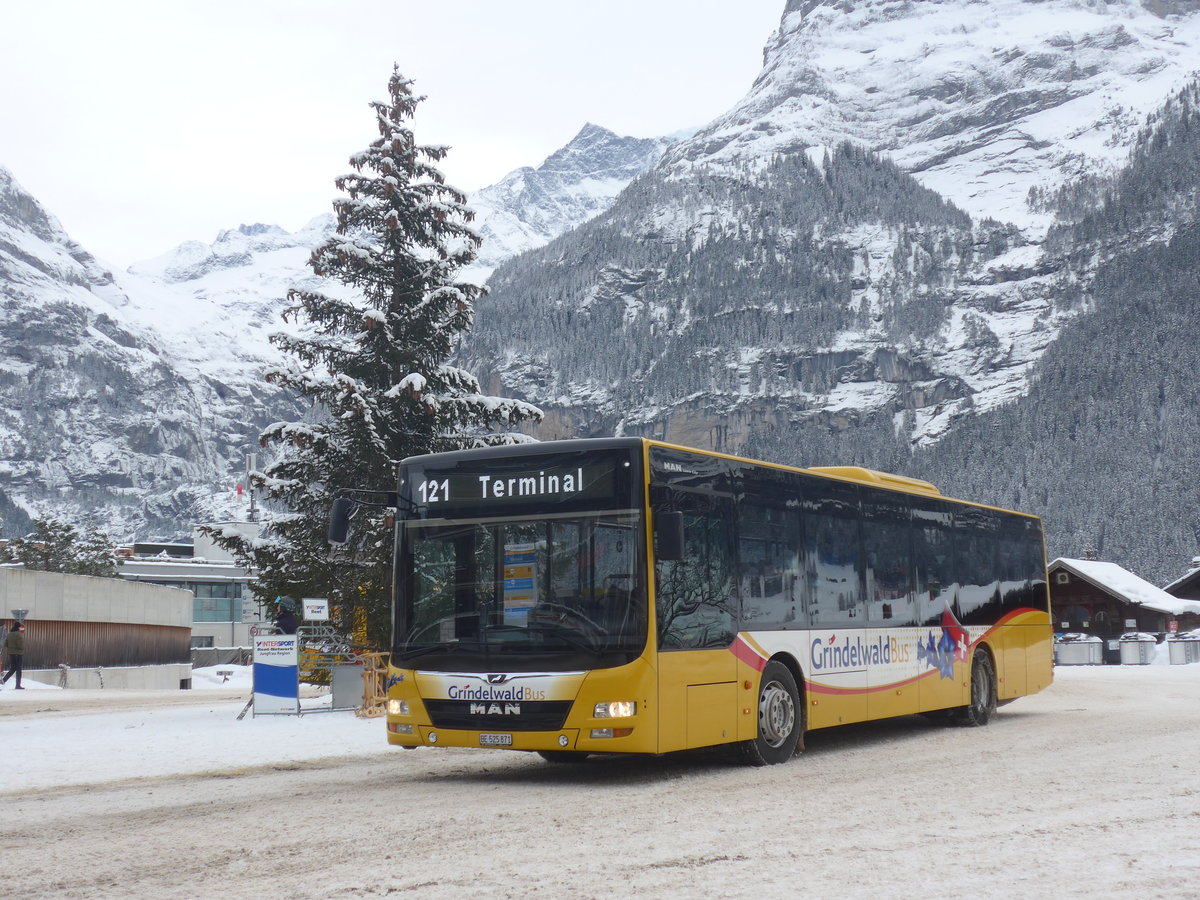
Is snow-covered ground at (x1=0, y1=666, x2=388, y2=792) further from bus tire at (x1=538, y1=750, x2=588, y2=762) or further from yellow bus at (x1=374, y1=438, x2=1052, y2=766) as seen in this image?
yellow bus at (x1=374, y1=438, x2=1052, y2=766)

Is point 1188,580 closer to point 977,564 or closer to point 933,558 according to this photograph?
point 977,564

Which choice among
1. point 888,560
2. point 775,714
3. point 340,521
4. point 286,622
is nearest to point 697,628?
point 775,714

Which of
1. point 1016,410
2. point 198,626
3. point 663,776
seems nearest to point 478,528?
point 663,776

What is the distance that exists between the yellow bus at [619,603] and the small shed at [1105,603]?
54.2m

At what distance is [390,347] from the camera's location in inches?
880

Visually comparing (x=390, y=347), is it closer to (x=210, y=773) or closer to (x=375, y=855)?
(x=210, y=773)

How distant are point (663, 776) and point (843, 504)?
3.85 meters

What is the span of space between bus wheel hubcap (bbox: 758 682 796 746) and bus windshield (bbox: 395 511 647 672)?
207 cm

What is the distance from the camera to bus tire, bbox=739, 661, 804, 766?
11.9 metres

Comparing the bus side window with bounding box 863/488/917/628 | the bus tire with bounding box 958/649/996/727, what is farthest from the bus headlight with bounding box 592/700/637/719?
the bus tire with bounding box 958/649/996/727

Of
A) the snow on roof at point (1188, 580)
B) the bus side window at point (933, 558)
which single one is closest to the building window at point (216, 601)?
the snow on roof at point (1188, 580)

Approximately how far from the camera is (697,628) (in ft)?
36.1

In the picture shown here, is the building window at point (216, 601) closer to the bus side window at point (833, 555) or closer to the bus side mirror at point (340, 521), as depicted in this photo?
the bus side window at point (833, 555)

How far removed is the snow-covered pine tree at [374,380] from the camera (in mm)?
21281
